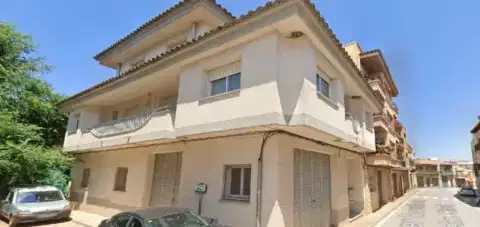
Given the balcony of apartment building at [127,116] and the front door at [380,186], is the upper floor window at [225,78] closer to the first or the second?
the balcony of apartment building at [127,116]

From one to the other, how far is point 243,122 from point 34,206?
10.8 metres

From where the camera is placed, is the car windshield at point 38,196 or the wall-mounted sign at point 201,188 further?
the car windshield at point 38,196

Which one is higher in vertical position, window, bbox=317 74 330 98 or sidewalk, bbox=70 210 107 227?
window, bbox=317 74 330 98

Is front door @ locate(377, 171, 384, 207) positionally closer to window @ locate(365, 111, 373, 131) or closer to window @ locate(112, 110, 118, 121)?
window @ locate(365, 111, 373, 131)

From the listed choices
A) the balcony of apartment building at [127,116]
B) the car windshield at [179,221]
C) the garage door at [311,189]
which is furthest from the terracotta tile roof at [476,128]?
the car windshield at [179,221]

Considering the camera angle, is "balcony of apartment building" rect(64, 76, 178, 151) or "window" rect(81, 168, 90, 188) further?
"window" rect(81, 168, 90, 188)

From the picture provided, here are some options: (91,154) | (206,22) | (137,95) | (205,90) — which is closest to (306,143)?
(205,90)

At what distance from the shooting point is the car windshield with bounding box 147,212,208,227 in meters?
6.34

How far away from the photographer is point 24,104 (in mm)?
17625

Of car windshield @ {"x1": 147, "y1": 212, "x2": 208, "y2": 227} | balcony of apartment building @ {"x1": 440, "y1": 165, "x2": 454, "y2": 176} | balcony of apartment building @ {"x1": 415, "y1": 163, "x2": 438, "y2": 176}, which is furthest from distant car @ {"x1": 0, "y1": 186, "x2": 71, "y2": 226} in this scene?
balcony of apartment building @ {"x1": 440, "y1": 165, "x2": 454, "y2": 176}

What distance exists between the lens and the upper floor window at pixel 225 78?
858cm

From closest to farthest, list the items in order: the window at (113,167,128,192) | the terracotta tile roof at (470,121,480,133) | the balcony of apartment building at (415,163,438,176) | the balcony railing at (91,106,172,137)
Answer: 1. the balcony railing at (91,106,172,137)
2. the window at (113,167,128,192)
3. the terracotta tile roof at (470,121,480,133)
4. the balcony of apartment building at (415,163,438,176)

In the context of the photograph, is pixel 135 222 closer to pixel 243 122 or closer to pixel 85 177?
pixel 243 122

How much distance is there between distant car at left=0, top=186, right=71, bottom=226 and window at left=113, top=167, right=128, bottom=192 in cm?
221
